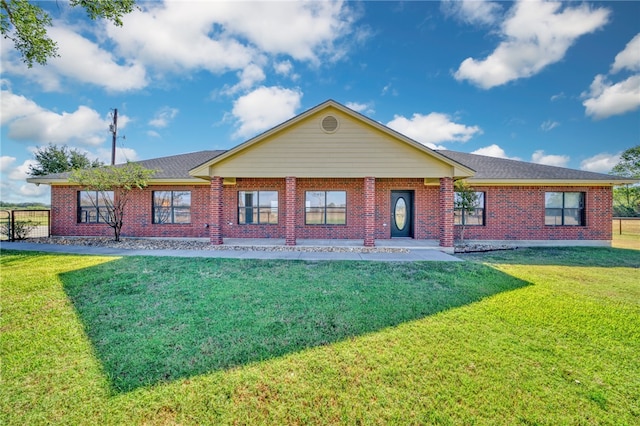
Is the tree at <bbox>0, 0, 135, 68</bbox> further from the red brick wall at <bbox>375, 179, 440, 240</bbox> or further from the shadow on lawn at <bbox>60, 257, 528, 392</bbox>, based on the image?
the red brick wall at <bbox>375, 179, 440, 240</bbox>

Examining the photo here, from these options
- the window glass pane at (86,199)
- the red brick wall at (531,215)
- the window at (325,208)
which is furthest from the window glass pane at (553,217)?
the window glass pane at (86,199)

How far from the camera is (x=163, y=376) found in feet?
9.37

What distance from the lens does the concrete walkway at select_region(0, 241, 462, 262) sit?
29.5 ft

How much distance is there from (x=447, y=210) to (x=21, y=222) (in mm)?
19421

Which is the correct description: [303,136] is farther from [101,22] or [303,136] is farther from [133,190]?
[133,190]

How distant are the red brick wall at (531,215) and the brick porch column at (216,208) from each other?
11.5 meters

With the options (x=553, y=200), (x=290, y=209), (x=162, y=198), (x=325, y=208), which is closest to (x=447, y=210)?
(x=325, y=208)

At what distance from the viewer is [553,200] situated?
12703 mm

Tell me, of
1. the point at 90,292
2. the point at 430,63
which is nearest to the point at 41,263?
the point at 90,292

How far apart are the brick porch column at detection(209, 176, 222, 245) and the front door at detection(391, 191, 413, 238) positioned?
25.7 ft

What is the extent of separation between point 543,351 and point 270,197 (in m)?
11.3

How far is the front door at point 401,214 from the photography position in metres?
12.9

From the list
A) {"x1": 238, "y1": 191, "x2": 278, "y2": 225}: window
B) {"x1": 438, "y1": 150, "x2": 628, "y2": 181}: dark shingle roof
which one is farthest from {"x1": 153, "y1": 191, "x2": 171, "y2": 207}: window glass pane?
{"x1": 438, "y1": 150, "x2": 628, "y2": 181}: dark shingle roof

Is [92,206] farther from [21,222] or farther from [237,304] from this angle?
[237,304]
